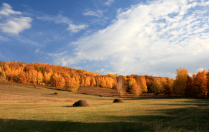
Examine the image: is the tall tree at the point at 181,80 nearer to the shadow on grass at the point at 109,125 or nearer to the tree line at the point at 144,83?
the tree line at the point at 144,83

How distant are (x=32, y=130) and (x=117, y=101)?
36280 mm

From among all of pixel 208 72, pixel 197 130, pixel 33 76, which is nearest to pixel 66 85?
pixel 33 76

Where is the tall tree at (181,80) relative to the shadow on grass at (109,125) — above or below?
above

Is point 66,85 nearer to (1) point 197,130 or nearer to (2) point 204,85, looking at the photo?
(2) point 204,85

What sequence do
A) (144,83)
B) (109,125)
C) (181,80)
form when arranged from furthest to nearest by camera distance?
(144,83) → (181,80) → (109,125)

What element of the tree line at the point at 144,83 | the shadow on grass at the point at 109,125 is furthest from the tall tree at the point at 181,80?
the shadow on grass at the point at 109,125

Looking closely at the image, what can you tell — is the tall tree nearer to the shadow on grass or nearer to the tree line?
the tree line

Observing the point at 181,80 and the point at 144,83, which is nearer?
the point at 181,80

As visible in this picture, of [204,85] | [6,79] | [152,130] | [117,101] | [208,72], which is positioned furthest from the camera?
[6,79]

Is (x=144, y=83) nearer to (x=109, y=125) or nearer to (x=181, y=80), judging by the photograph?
(x=181, y=80)

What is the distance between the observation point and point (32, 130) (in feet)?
50.3

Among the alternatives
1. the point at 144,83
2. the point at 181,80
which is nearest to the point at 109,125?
the point at 181,80

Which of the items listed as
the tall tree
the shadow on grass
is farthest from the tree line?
the shadow on grass

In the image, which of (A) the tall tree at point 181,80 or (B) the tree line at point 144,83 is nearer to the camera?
(B) the tree line at point 144,83
